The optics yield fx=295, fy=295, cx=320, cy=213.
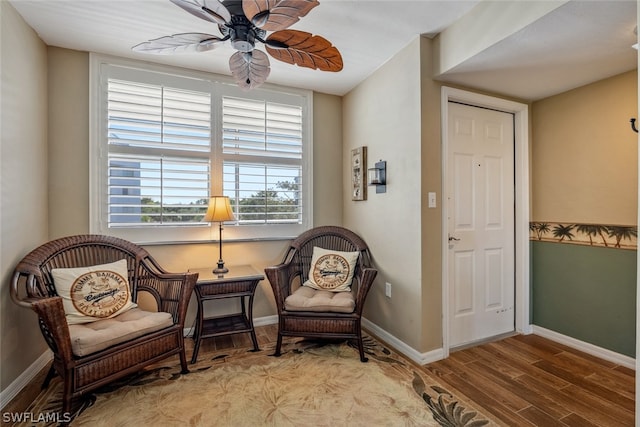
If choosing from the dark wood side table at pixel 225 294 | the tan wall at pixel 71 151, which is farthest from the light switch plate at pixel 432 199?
the tan wall at pixel 71 151

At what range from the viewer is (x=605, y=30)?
1694 millimetres

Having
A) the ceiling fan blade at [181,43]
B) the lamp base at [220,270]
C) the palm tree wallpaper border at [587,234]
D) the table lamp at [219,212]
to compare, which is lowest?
the lamp base at [220,270]

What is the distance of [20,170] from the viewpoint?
2.00m

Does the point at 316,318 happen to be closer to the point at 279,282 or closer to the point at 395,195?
the point at 279,282

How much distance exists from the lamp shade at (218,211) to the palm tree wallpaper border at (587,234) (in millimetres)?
2847

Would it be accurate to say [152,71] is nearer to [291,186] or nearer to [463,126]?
[291,186]

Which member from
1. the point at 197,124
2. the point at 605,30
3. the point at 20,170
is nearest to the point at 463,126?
the point at 605,30

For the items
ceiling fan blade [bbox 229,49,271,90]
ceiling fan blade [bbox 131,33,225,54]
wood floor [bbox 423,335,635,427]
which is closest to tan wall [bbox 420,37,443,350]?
wood floor [bbox 423,335,635,427]

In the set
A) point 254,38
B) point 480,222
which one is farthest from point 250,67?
point 480,222

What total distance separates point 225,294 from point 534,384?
2327 mm

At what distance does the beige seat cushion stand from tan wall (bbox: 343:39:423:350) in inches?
70.5

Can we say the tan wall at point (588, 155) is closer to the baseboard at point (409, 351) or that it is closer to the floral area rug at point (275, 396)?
the baseboard at point (409, 351)

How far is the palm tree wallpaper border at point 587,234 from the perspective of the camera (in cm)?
Answer: 221

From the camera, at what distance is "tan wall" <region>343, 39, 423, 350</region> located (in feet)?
7.64
